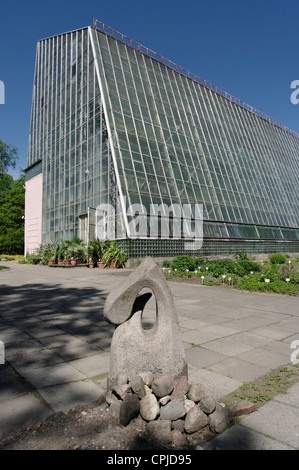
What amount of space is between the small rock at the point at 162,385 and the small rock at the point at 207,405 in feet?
0.95

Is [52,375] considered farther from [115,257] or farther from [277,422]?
[115,257]

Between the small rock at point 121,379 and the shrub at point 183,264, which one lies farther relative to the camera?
the shrub at point 183,264

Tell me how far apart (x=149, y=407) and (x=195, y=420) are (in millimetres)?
363

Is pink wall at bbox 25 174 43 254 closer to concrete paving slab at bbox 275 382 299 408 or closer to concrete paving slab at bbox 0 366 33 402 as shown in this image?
concrete paving slab at bbox 0 366 33 402

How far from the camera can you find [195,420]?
2.23m

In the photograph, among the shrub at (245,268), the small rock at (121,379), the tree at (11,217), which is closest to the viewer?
the small rock at (121,379)

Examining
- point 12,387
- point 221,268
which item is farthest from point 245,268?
point 12,387

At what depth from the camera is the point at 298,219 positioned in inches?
1256

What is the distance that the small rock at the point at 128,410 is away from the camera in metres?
2.27

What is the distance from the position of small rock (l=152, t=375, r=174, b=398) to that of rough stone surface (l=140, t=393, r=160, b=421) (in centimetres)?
10

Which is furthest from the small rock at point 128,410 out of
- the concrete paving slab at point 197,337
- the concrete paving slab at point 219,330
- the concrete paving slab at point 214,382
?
the concrete paving slab at point 219,330

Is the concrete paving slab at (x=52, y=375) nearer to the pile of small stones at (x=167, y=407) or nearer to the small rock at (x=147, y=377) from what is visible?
the pile of small stones at (x=167, y=407)

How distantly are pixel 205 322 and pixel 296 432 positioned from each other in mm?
3358
